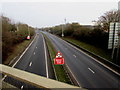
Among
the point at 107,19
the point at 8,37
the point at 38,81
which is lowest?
→ the point at 38,81

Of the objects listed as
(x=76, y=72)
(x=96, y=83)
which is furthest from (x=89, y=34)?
(x=96, y=83)

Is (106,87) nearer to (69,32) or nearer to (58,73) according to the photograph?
(58,73)

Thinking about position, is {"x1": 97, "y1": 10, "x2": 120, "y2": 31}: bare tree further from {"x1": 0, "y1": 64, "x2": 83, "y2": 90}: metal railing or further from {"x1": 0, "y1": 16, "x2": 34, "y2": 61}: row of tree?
{"x1": 0, "y1": 64, "x2": 83, "y2": 90}: metal railing

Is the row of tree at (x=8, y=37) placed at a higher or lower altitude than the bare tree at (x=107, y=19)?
lower

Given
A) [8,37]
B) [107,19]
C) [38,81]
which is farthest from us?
[107,19]

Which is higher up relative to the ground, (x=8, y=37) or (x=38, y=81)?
(x=8, y=37)

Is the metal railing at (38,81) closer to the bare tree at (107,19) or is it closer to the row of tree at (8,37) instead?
the row of tree at (8,37)

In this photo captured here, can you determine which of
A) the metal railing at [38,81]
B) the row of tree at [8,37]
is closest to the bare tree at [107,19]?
the row of tree at [8,37]

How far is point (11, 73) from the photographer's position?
172 cm

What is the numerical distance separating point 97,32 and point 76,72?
13.8 metres

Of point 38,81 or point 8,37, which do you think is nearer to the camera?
point 38,81

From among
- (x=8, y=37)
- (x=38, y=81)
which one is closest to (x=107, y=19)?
(x=8, y=37)

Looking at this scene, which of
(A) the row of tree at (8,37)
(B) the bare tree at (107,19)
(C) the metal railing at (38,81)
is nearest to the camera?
(C) the metal railing at (38,81)

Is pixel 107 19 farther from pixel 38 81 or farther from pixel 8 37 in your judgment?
pixel 38 81
